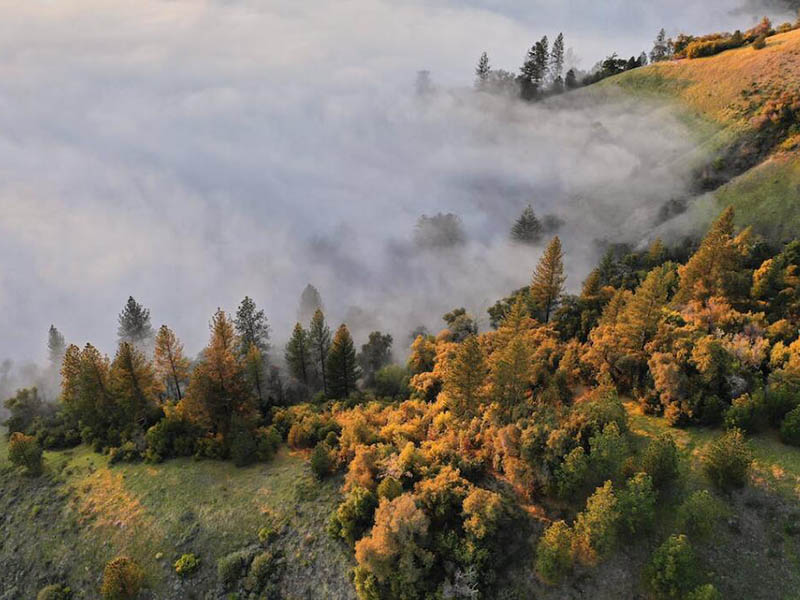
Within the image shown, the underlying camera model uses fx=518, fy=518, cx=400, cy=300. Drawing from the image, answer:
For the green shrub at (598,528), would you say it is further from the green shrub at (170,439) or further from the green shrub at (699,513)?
the green shrub at (170,439)

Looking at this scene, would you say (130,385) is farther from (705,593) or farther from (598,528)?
(705,593)

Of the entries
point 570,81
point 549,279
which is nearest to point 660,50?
point 570,81

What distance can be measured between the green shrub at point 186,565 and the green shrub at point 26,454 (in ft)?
92.1

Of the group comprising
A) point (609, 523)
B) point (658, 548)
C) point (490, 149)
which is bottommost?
point (658, 548)

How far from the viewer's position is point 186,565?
1948 inches

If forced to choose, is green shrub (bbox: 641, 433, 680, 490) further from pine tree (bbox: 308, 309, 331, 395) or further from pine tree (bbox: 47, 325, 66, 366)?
pine tree (bbox: 47, 325, 66, 366)

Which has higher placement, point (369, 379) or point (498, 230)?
point (498, 230)

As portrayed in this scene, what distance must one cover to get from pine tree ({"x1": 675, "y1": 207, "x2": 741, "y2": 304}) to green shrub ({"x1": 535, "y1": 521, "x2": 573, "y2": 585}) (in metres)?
43.0

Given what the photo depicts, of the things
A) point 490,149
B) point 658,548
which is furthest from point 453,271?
point 658,548

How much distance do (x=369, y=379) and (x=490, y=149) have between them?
103 m

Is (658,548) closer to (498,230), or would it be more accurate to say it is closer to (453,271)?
(453,271)

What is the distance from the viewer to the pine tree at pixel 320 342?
8750cm

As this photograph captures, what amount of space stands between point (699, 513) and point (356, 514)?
91.8ft

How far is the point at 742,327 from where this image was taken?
2375 inches
